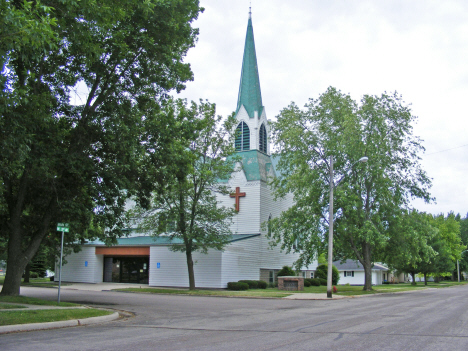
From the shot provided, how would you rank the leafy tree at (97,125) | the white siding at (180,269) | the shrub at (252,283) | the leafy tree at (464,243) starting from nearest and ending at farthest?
the leafy tree at (97,125)
the white siding at (180,269)
the shrub at (252,283)
the leafy tree at (464,243)

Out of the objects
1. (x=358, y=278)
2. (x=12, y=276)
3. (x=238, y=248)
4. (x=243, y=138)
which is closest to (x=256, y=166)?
(x=243, y=138)

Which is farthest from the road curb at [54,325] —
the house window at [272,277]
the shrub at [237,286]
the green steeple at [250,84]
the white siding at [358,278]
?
the white siding at [358,278]

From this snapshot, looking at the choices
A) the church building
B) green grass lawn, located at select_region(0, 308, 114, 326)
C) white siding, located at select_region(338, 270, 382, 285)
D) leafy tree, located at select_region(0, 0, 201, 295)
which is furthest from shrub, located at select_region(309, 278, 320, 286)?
green grass lawn, located at select_region(0, 308, 114, 326)

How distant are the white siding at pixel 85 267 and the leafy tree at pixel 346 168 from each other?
17.5m

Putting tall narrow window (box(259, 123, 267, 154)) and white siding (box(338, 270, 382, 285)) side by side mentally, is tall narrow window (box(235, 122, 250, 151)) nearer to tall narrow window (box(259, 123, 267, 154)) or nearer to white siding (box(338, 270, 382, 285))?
tall narrow window (box(259, 123, 267, 154))

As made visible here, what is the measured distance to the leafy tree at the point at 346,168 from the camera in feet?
98.9

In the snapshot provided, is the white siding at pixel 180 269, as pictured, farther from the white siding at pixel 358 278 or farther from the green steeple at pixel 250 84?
the white siding at pixel 358 278

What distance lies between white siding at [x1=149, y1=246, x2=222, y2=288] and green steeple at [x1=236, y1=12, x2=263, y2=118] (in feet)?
50.5

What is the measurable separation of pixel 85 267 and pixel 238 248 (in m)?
15.0

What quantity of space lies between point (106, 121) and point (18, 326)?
8.52m

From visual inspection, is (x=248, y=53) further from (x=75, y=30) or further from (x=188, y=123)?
(x=75, y=30)

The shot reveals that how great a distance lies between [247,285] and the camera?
3344 centimetres

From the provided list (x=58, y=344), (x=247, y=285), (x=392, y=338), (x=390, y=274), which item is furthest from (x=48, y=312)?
(x=390, y=274)

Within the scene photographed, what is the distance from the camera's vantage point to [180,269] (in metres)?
35.4
